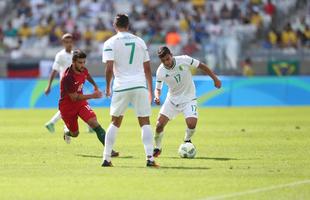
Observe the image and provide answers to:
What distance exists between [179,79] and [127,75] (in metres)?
3.28

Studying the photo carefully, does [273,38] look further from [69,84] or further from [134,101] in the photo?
[134,101]

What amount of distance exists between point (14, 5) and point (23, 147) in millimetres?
29827

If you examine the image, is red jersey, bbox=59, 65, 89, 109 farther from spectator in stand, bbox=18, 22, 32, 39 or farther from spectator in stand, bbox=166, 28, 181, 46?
spectator in stand, bbox=18, 22, 32, 39

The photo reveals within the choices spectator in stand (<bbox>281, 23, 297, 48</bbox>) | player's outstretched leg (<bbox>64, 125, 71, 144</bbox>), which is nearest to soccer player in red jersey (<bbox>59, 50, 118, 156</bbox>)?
player's outstretched leg (<bbox>64, 125, 71, 144</bbox>)

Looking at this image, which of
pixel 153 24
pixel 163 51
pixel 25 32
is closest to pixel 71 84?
pixel 163 51

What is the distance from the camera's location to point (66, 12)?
4756cm

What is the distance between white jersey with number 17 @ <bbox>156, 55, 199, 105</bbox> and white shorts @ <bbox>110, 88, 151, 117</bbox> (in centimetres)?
264

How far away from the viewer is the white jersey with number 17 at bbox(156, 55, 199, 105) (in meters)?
18.1

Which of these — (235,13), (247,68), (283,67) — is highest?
(235,13)

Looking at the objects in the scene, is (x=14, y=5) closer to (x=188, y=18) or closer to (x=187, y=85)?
(x=188, y=18)

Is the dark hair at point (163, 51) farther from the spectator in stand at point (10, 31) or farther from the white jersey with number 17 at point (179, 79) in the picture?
the spectator in stand at point (10, 31)

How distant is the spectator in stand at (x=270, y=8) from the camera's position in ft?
151

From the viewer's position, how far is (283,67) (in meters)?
42.3

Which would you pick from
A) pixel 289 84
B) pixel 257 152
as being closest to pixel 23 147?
pixel 257 152
